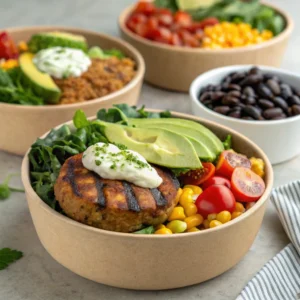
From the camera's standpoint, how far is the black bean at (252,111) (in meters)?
4.09

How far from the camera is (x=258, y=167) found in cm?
341

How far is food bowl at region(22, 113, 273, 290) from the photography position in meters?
2.83

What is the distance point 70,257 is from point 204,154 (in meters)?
0.92

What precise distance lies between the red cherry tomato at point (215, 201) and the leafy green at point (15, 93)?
5.00 ft

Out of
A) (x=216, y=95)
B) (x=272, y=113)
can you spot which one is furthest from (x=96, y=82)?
(x=272, y=113)

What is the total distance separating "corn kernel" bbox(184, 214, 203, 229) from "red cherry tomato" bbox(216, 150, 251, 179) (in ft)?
1.27

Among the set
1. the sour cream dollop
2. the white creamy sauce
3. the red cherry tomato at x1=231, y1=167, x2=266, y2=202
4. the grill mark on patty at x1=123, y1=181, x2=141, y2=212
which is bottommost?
the white creamy sauce

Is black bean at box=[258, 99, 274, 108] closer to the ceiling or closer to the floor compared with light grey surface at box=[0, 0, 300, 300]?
closer to the ceiling

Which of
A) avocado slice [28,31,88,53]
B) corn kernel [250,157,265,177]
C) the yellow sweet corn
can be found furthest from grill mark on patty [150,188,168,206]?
the yellow sweet corn

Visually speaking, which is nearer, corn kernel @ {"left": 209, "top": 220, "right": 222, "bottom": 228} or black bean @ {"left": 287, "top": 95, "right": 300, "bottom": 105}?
corn kernel @ {"left": 209, "top": 220, "right": 222, "bottom": 228}

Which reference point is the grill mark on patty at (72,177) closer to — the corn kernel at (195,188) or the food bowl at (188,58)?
the corn kernel at (195,188)

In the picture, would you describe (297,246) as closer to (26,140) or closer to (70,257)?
(70,257)

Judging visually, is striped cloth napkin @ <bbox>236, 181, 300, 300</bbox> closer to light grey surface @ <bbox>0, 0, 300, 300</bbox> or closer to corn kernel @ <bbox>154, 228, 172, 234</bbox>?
light grey surface @ <bbox>0, 0, 300, 300</bbox>

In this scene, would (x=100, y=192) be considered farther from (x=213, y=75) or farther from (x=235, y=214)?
(x=213, y=75)
